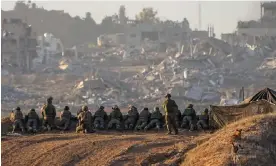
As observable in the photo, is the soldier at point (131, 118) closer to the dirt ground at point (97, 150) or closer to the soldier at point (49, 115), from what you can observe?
the soldier at point (49, 115)

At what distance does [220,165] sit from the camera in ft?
36.2

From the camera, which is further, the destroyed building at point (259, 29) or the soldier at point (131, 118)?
the destroyed building at point (259, 29)

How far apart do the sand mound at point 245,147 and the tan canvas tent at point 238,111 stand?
2669mm

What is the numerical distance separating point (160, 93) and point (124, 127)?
90.6 ft

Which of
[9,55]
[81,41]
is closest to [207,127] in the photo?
[9,55]

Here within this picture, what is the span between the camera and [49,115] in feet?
61.2

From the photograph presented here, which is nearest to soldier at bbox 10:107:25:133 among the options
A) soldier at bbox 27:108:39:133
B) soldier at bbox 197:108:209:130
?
soldier at bbox 27:108:39:133

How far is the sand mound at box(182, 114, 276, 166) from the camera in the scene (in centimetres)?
1125

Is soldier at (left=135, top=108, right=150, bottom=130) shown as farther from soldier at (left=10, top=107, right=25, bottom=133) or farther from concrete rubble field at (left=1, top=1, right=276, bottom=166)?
soldier at (left=10, top=107, right=25, bottom=133)

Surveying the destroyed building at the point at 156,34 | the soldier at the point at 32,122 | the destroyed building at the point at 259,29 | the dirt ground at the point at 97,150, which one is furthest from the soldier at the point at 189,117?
the destroyed building at the point at 156,34

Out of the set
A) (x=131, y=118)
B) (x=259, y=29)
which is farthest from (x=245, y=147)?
(x=259, y=29)

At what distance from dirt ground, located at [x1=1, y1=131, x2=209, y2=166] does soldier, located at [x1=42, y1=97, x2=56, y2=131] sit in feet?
6.96

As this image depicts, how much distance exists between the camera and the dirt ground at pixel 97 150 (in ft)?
43.9

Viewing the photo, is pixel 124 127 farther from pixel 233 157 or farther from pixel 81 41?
pixel 81 41
